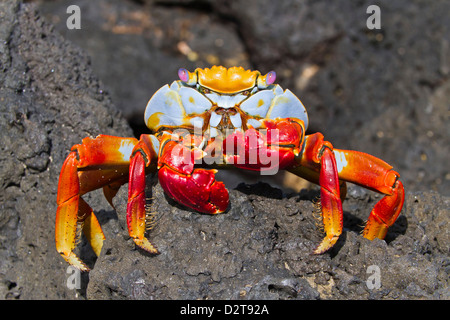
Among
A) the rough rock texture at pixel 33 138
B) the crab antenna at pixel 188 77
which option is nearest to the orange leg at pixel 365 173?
the crab antenna at pixel 188 77

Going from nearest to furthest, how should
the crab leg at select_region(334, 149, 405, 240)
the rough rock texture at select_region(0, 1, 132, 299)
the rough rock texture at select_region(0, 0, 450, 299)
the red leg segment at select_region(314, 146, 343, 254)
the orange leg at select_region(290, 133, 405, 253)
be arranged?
the rough rock texture at select_region(0, 0, 450, 299) → the red leg segment at select_region(314, 146, 343, 254) → the orange leg at select_region(290, 133, 405, 253) → the crab leg at select_region(334, 149, 405, 240) → the rough rock texture at select_region(0, 1, 132, 299)

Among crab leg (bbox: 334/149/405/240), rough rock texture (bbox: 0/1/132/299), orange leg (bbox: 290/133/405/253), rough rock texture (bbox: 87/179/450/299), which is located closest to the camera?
rough rock texture (bbox: 87/179/450/299)

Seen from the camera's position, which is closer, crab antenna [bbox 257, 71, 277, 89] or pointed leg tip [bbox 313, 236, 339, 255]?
pointed leg tip [bbox 313, 236, 339, 255]

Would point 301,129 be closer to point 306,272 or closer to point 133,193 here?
point 306,272

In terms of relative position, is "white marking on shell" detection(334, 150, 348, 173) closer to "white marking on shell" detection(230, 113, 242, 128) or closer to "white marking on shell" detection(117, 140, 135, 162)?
"white marking on shell" detection(230, 113, 242, 128)

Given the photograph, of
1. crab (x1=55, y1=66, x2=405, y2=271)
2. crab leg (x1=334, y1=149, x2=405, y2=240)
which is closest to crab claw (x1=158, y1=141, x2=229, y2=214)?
crab (x1=55, y1=66, x2=405, y2=271)

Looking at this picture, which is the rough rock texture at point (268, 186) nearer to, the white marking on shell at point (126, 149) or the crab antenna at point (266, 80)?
the white marking on shell at point (126, 149)
